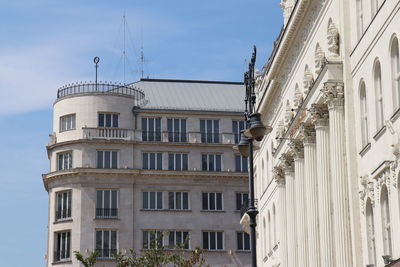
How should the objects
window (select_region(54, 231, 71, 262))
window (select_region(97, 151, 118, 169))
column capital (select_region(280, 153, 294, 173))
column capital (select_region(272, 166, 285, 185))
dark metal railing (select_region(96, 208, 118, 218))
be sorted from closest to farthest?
column capital (select_region(280, 153, 294, 173)) < column capital (select_region(272, 166, 285, 185)) < window (select_region(54, 231, 71, 262)) < dark metal railing (select_region(96, 208, 118, 218)) < window (select_region(97, 151, 118, 169))

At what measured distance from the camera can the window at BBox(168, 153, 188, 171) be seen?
97.9 m

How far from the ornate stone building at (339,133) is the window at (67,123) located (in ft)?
134

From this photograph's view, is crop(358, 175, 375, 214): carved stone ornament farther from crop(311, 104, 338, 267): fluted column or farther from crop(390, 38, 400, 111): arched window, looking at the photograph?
crop(311, 104, 338, 267): fluted column

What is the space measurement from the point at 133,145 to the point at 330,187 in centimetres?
5269

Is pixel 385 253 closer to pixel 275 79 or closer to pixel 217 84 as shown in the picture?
pixel 275 79

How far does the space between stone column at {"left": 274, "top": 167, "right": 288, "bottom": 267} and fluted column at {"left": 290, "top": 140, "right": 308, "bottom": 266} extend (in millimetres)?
4670

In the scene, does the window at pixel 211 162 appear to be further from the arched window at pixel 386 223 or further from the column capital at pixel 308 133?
the arched window at pixel 386 223

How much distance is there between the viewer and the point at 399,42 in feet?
115

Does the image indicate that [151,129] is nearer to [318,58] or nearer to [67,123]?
[67,123]

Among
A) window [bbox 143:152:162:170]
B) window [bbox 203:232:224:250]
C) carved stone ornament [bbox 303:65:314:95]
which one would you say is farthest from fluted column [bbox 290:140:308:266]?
window [bbox 143:152:162:170]

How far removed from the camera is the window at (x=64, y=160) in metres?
96.6

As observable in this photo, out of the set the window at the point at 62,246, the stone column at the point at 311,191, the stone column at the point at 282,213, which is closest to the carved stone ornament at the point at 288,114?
the stone column at the point at 282,213

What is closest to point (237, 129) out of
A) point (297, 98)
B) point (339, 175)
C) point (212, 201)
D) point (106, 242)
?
point (212, 201)

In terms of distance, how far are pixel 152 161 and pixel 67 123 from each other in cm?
886
